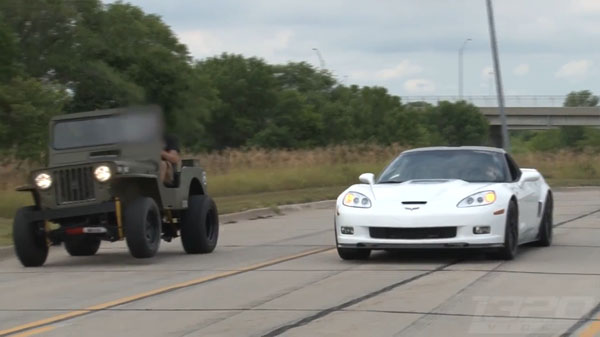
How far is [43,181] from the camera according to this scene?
44.2 ft

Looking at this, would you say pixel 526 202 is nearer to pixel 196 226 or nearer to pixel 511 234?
pixel 511 234

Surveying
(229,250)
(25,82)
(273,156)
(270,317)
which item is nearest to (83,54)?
(273,156)

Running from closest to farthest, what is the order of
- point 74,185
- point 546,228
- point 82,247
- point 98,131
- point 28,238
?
point 74,185, point 28,238, point 98,131, point 546,228, point 82,247

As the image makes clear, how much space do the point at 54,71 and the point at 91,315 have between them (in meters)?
40.0

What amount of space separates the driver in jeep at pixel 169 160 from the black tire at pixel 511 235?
4628 millimetres

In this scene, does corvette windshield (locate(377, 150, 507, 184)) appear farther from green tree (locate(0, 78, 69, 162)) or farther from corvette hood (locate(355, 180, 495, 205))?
green tree (locate(0, 78, 69, 162))

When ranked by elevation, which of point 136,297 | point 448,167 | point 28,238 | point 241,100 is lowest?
point 136,297

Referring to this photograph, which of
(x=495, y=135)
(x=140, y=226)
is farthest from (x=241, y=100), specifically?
(x=140, y=226)

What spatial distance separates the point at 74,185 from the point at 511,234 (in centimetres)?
547

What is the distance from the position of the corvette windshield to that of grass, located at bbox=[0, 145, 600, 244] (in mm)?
10747

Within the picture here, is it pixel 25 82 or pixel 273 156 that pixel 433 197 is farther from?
pixel 273 156

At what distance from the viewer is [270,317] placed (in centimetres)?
895

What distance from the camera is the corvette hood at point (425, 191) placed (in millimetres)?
12492

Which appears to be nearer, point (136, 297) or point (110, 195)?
point (136, 297)
